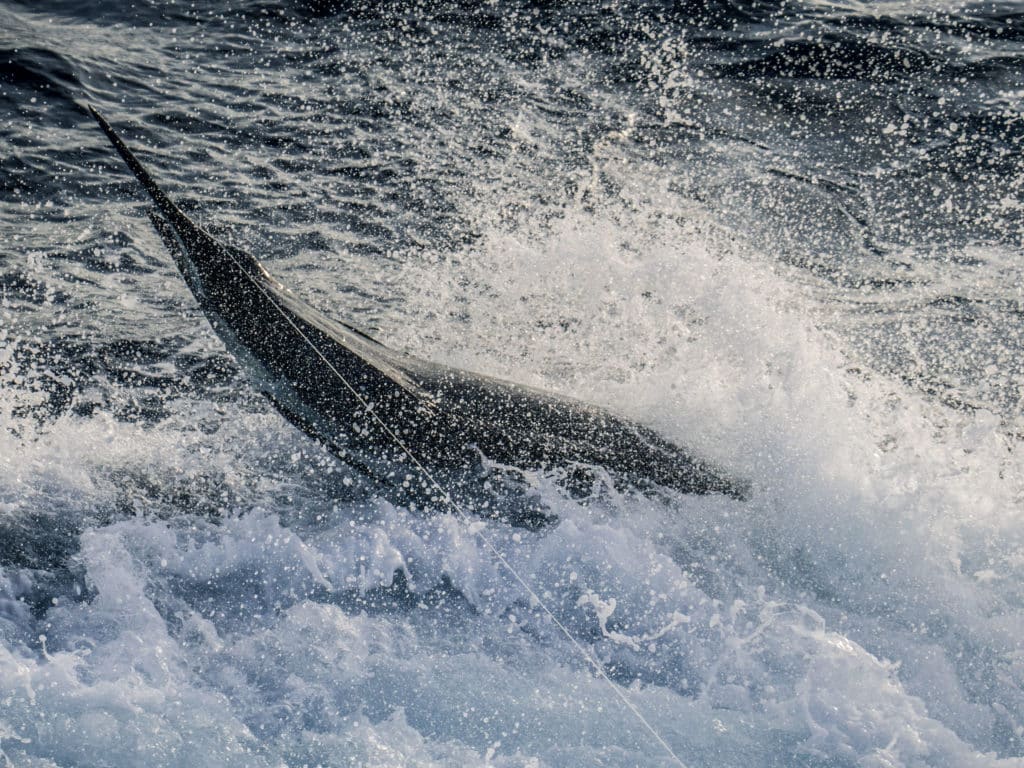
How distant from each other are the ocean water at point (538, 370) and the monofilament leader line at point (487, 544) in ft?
0.15

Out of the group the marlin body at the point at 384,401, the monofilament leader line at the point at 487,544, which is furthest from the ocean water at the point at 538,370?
the marlin body at the point at 384,401

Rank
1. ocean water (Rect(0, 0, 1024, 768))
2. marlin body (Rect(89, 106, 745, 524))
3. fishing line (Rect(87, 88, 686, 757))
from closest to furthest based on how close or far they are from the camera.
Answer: fishing line (Rect(87, 88, 686, 757)) < ocean water (Rect(0, 0, 1024, 768)) < marlin body (Rect(89, 106, 745, 524))

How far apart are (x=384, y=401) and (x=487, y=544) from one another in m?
0.85

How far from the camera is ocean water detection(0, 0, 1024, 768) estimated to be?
392 centimetres

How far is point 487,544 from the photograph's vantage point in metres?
4.65

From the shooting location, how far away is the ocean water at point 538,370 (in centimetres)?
392

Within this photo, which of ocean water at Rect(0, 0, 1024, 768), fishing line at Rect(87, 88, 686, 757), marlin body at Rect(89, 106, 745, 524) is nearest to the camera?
fishing line at Rect(87, 88, 686, 757)

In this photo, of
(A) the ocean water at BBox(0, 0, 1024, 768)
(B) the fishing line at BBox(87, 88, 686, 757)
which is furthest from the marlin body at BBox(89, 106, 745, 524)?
(A) the ocean water at BBox(0, 0, 1024, 768)

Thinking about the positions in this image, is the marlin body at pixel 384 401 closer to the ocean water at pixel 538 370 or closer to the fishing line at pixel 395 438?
the fishing line at pixel 395 438

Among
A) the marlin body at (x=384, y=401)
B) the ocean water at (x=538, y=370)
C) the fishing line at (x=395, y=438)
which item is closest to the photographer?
the fishing line at (x=395, y=438)

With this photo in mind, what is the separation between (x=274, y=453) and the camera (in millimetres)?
5285

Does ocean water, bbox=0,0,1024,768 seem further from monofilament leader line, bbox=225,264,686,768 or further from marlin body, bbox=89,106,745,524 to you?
marlin body, bbox=89,106,745,524

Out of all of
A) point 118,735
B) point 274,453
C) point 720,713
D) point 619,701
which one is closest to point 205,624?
point 118,735

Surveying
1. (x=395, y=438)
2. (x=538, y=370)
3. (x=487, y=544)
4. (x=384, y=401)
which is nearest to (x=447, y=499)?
(x=487, y=544)
